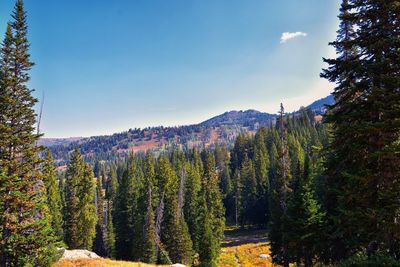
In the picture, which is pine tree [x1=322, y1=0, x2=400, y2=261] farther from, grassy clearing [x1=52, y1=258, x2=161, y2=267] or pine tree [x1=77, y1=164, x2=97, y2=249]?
pine tree [x1=77, y1=164, x2=97, y2=249]

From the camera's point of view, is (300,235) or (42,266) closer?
(42,266)

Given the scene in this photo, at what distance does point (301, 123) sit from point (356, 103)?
458 feet

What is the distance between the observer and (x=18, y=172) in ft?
71.6

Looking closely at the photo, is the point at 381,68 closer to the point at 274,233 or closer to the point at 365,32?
the point at 365,32

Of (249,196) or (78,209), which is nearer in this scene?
(78,209)

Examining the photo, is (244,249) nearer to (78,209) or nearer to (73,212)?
(78,209)

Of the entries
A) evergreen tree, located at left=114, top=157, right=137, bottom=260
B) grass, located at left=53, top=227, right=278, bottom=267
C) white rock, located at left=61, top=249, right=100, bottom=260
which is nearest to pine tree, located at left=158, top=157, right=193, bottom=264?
evergreen tree, located at left=114, top=157, right=137, bottom=260

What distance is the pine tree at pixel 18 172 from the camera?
21047 mm

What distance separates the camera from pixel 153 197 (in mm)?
55531

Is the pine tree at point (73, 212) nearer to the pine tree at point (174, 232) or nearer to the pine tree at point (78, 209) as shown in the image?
the pine tree at point (78, 209)

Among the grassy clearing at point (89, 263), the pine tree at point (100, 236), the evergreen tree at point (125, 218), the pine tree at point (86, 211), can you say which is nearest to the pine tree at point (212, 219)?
the evergreen tree at point (125, 218)

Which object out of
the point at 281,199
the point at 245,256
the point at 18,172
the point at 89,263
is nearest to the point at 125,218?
the point at 245,256

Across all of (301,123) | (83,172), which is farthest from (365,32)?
(301,123)

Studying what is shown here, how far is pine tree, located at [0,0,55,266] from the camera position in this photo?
2105 centimetres
